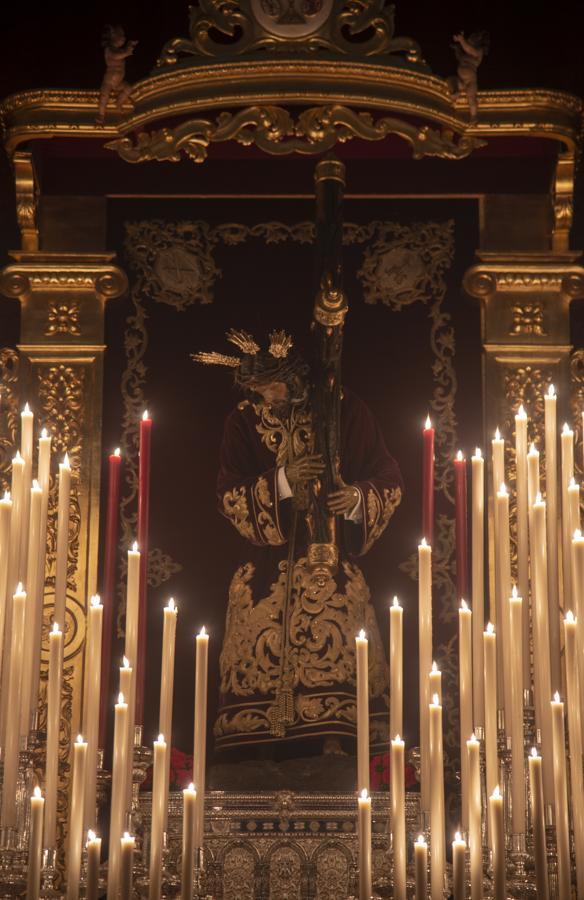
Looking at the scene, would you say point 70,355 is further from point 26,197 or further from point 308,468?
point 308,468

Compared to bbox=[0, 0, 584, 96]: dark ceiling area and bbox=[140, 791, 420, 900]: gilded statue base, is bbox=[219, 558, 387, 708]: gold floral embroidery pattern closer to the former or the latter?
bbox=[140, 791, 420, 900]: gilded statue base

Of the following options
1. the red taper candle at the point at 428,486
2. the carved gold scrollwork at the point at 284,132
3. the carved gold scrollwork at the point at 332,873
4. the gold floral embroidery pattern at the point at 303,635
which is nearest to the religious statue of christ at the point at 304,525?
the gold floral embroidery pattern at the point at 303,635

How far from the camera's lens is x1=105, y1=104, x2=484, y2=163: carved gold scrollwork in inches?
217

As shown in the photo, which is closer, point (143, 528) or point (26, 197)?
point (143, 528)

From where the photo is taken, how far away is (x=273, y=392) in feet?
18.6

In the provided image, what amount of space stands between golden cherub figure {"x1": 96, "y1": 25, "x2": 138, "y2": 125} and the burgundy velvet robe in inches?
41.5

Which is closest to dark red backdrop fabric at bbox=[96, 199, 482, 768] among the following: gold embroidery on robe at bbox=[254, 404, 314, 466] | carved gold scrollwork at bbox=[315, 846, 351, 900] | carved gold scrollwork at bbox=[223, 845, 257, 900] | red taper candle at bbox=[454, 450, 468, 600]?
gold embroidery on robe at bbox=[254, 404, 314, 466]

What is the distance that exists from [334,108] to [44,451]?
1431mm

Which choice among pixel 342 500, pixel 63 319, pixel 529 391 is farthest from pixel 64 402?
pixel 529 391

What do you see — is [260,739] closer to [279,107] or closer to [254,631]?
[254,631]

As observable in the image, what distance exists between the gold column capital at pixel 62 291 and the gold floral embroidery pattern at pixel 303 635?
103 centimetres

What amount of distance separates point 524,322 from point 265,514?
3.49ft

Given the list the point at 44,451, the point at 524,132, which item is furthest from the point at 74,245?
the point at 524,132

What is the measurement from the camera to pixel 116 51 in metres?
5.52
